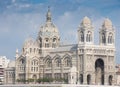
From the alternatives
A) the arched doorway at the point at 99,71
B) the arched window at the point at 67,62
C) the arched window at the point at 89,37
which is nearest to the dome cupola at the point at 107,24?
the arched window at the point at 89,37

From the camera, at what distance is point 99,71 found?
15250 cm

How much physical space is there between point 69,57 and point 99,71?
8199mm

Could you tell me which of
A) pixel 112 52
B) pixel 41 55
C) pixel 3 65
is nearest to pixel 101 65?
pixel 112 52

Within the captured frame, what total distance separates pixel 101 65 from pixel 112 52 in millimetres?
4114

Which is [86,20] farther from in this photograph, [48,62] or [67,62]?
[48,62]

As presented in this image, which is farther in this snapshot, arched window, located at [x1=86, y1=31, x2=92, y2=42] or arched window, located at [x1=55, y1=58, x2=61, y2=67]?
arched window, located at [x1=55, y1=58, x2=61, y2=67]

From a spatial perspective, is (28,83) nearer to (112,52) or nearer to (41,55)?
(41,55)

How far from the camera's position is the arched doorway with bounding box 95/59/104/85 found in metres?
152

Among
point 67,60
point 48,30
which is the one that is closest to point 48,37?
point 48,30

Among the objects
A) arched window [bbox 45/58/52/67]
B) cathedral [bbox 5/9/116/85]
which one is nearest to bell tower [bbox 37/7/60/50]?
cathedral [bbox 5/9/116/85]

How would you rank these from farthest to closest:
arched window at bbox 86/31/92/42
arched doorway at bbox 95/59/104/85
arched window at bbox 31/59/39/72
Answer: arched window at bbox 31/59/39/72
arched doorway at bbox 95/59/104/85
arched window at bbox 86/31/92/42

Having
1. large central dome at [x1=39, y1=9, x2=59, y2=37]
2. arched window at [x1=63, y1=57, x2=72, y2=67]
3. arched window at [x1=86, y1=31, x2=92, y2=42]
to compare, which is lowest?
arched window at [x1=63, y1=57, x2=72, y2=67]

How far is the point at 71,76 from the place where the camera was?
480ft

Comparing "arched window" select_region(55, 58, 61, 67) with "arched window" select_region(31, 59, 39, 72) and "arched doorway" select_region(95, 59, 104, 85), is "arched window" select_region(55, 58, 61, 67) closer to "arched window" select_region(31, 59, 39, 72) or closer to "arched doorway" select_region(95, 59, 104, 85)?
"arched window" select_region(31, 59, 39, 72)
